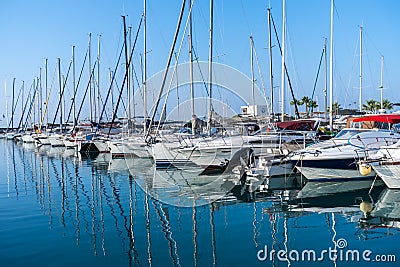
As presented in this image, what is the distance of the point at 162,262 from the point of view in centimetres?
865

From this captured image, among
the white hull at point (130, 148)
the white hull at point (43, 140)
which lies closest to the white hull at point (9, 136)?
the white hull at point (43, 140)

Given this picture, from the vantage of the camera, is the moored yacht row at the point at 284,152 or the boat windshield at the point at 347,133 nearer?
the moored yacht row at the point at 284,152

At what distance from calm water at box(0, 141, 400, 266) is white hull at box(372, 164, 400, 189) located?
346 millimetres

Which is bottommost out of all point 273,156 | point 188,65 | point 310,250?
point 310,250

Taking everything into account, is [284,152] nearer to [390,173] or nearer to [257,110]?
[390,173]

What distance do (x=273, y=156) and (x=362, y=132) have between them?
4114 millimetres

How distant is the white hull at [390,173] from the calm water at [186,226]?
346 mm

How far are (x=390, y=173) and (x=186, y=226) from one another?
8.61 meters

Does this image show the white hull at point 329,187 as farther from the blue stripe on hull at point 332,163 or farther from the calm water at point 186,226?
the blue stripe on hull at point 332,163

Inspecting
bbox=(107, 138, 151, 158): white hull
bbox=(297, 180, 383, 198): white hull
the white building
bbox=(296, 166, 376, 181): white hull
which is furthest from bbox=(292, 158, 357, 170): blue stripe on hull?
the white building

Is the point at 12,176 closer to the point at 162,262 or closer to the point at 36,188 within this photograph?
the point at 36,188

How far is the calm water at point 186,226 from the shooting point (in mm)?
9078

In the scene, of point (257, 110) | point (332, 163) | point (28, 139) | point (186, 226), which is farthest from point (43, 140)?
point (186, 226)

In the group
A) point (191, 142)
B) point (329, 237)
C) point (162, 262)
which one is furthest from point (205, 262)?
point (191, 142)
